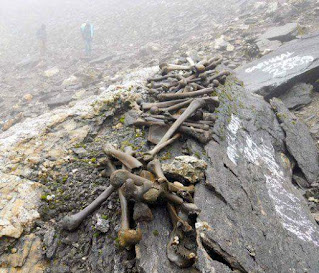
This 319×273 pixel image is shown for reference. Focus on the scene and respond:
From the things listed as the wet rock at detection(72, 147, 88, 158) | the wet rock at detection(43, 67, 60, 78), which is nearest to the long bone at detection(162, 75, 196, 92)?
the wet rock at detection(72, 147, 88, 158)

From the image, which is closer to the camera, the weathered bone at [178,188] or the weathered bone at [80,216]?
the weathered bone at [178,188]

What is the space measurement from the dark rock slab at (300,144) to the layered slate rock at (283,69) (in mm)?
1457

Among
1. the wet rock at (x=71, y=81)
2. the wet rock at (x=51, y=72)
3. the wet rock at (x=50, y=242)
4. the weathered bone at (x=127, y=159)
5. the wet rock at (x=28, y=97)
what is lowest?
the wet rock at (x=51, y=72)

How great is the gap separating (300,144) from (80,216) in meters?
4.99

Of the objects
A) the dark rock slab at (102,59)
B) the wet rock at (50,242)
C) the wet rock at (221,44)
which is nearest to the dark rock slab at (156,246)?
the wet rock at (50,242)

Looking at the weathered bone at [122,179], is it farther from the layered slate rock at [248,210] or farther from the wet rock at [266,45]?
the wet rock at [266,45]

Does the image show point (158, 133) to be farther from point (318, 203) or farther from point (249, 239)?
point (318, 203)

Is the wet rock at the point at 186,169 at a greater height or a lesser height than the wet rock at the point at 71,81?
greater

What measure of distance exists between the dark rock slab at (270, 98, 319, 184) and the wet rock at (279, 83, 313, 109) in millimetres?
1328

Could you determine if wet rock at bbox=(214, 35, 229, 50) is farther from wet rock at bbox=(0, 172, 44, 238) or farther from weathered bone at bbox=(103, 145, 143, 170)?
wet rock at bbox=(0, 172, 44, 238)

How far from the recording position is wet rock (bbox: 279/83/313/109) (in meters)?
7.53

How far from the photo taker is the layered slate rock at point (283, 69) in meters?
7.70

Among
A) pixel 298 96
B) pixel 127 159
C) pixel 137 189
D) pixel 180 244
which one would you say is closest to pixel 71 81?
pixel 298 96

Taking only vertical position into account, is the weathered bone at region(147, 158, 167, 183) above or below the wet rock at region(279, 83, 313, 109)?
above
